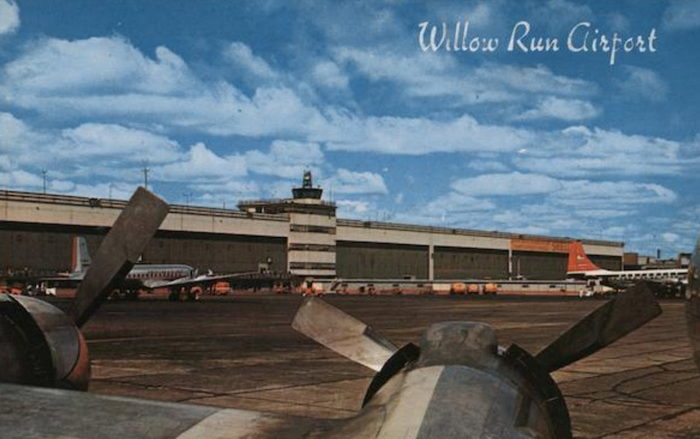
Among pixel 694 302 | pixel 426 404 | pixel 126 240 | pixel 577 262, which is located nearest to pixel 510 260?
pixel 577 262

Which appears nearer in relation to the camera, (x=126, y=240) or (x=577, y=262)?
(x=126, y=240)

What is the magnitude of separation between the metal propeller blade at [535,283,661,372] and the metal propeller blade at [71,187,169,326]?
3.43 m

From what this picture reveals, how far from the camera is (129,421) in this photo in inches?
134

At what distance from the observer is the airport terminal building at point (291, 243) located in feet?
297

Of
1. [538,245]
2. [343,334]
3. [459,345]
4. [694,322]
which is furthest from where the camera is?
[538,245]

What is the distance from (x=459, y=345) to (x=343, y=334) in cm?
186

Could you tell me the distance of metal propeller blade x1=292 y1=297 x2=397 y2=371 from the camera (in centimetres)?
537

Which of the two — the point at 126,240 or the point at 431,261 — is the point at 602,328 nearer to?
the point at 126,240

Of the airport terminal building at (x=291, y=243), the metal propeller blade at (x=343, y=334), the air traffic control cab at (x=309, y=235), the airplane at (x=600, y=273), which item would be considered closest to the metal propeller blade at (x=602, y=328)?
the metal propeller blade at (x=343, y=334)

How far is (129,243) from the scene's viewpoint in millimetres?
6594

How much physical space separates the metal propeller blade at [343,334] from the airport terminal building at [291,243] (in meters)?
86.5

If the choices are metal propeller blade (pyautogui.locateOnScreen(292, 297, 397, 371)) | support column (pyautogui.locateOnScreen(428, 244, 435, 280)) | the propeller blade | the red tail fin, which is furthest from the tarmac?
support column (pyautogui.locateOnScreen(428, 244, 435, 280))

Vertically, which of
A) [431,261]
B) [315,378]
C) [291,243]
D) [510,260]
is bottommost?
[315,378]

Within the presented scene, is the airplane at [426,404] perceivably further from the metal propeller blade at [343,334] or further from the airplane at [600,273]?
the airplane at [600,273]
